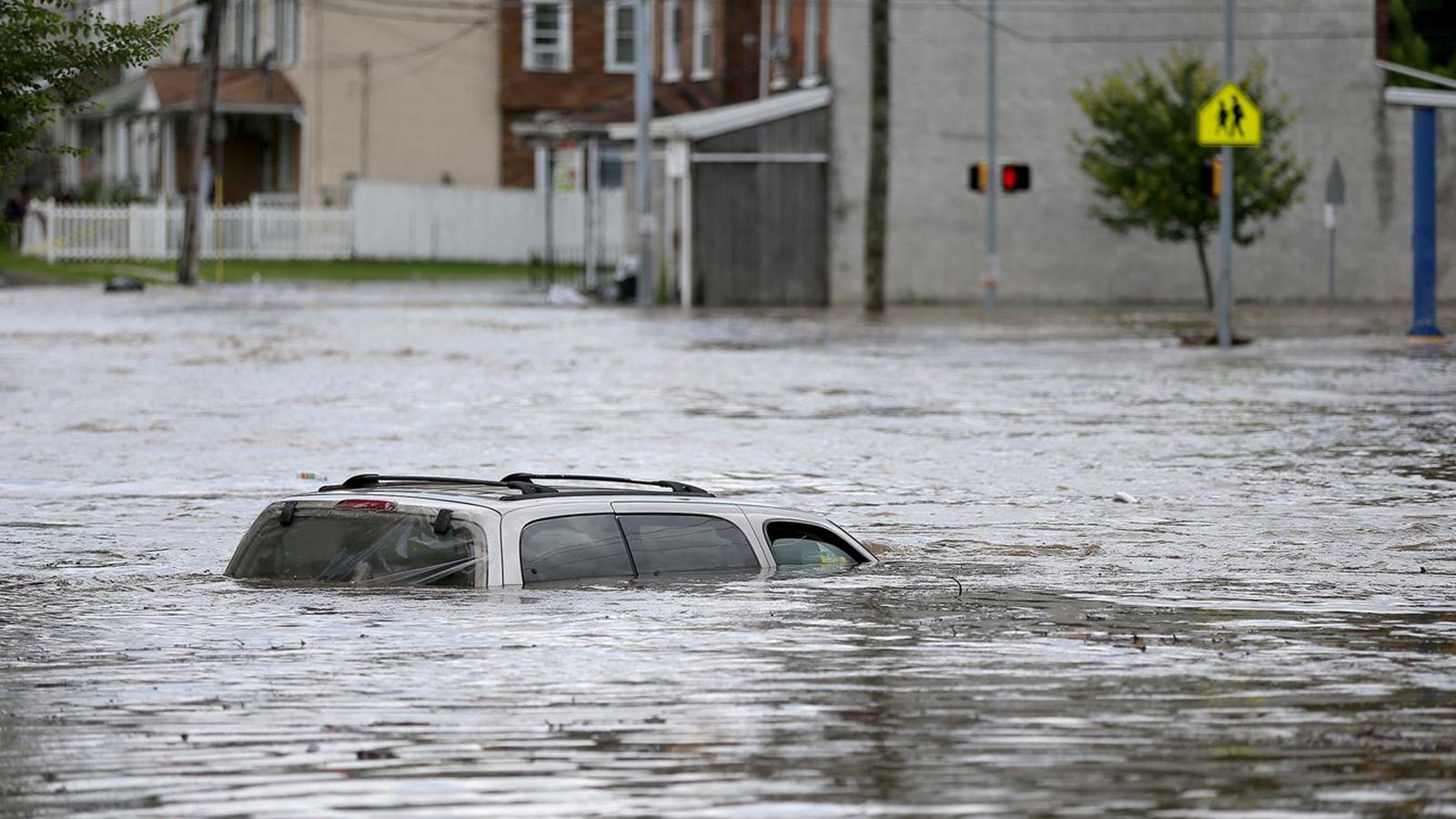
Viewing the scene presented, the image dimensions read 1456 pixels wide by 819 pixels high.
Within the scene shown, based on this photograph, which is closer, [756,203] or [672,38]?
[756,203]

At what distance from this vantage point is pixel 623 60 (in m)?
65.4

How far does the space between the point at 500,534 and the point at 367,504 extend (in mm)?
620

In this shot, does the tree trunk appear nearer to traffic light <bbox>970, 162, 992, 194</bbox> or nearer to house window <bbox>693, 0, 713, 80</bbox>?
traffic light <bbox>970, 162, 992, 194</bbox>

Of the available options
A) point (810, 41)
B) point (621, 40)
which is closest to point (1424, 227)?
point (810, 41)

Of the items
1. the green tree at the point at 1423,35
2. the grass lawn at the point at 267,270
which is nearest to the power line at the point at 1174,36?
the green tree at the point at 1423,35

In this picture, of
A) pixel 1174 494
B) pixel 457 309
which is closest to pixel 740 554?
pixel 1174 494

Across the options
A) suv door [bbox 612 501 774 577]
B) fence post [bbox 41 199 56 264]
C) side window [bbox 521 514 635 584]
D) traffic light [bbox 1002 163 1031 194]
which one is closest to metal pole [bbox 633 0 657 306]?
traffic light [bbox 1002 163 1031 194]

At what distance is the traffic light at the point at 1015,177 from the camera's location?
4453 centimetres

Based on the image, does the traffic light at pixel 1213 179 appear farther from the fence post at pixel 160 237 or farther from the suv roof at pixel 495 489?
the fence post at pixel 160 237

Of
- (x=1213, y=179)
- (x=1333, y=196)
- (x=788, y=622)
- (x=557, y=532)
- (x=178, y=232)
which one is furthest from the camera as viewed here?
(x=178, y=232)

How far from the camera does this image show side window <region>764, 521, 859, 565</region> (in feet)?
38.8

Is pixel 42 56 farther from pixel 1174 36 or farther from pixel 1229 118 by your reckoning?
pixel 1174 36

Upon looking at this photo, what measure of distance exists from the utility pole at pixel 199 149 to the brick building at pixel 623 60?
7.81 metres

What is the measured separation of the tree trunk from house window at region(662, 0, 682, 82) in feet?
48.1
